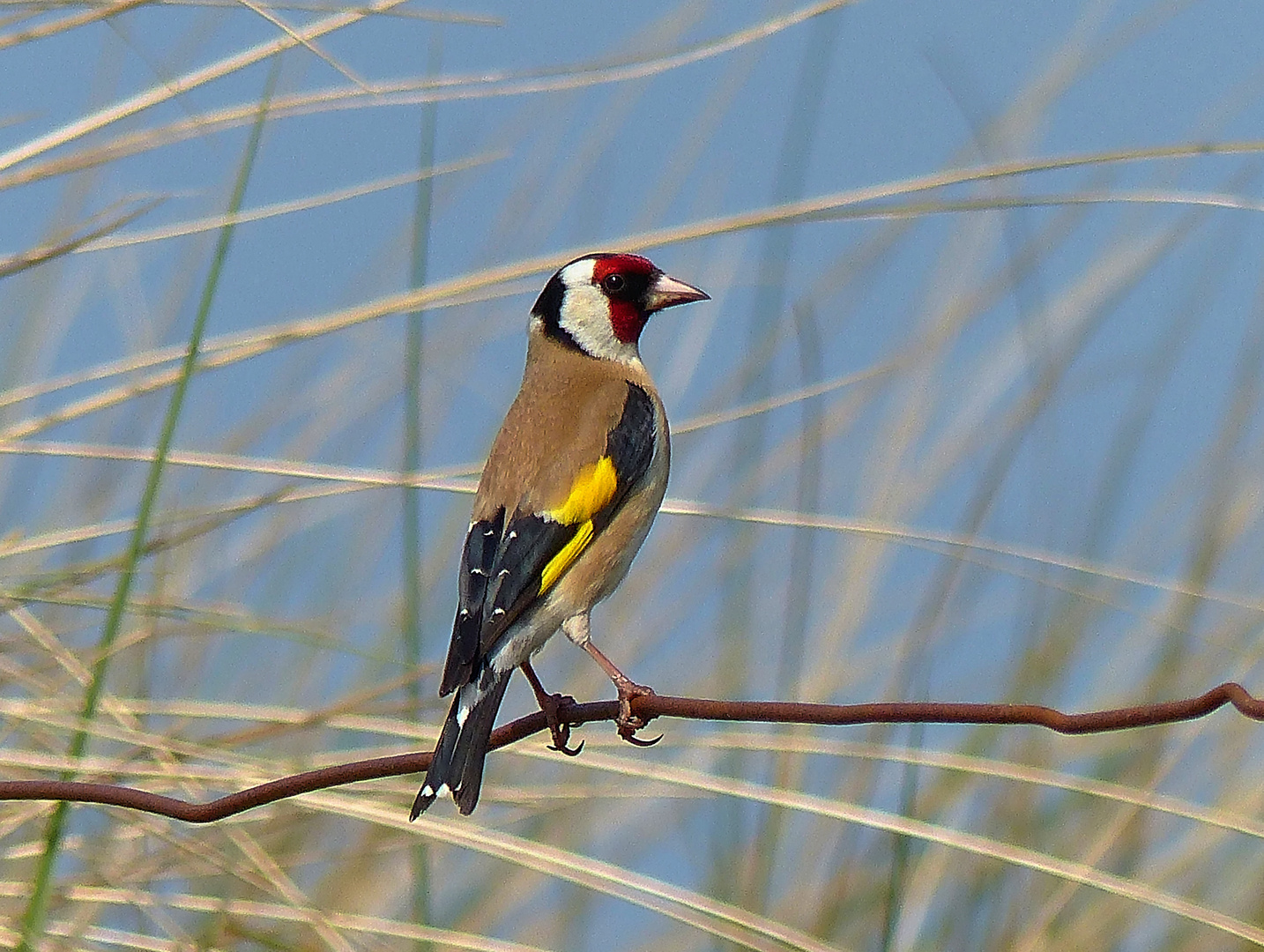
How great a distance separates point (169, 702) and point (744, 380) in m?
1.31

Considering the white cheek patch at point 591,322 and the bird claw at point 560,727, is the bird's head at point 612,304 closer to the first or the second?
the white cheek patch at point 591,322

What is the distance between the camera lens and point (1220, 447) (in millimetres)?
3496

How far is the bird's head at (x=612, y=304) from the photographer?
8.97 ft

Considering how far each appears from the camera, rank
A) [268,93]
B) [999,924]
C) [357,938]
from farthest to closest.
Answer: [999,924], [357,938], [268,93]

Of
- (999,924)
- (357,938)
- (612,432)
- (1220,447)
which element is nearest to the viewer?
(612,432)

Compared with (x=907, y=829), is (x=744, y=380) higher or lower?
higher

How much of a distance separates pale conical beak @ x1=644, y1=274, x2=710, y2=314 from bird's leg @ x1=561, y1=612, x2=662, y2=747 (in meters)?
0.68

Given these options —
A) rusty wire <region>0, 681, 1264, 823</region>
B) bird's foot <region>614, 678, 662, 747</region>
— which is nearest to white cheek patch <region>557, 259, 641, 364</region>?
bird's foot <region>614, 678, 662, 747</region>

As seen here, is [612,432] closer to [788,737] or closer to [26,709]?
[788,737]

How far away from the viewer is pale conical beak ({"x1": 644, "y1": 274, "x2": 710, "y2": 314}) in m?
2.66

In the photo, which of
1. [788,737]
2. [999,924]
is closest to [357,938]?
[788,737]

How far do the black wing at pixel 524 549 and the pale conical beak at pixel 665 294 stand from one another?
0.40 metres

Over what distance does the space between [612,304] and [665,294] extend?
0.10m

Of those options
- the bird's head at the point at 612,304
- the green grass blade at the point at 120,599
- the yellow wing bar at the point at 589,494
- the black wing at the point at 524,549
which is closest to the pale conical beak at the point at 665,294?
the bird's head at the point at 612,304
